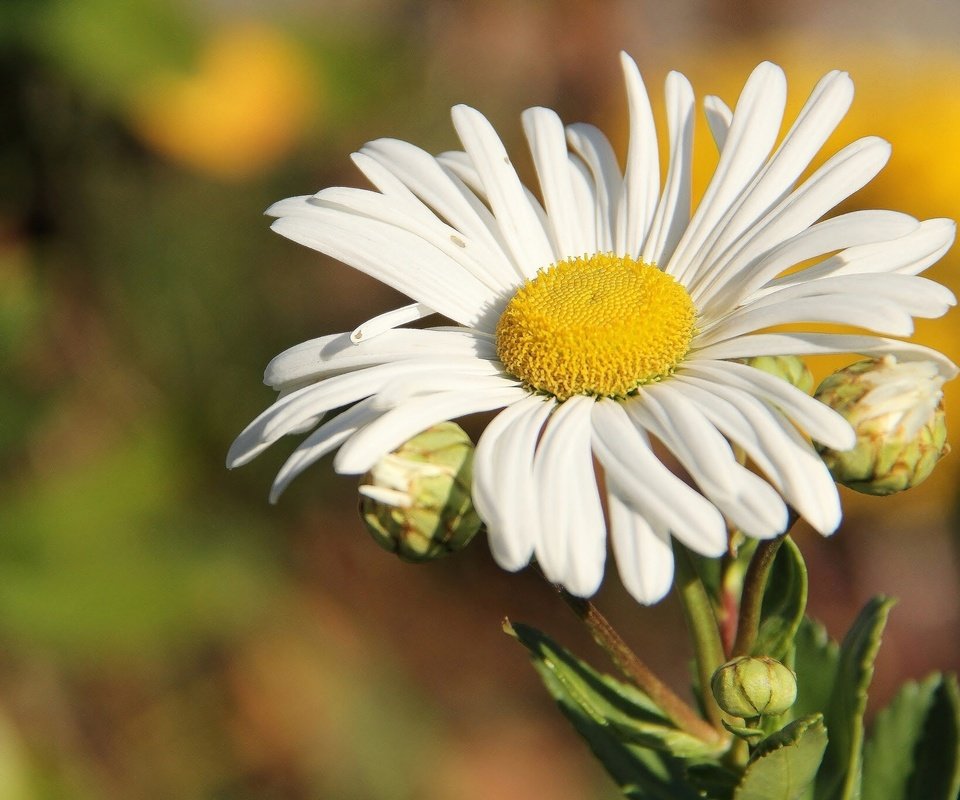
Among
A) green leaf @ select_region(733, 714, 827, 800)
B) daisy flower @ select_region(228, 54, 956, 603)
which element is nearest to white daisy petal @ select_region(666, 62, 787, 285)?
daisy flower @ select_region(228, 54, 956, 603)

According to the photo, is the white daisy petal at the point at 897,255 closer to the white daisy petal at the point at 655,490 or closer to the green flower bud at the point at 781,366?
the green flower bud at the point at 781,366

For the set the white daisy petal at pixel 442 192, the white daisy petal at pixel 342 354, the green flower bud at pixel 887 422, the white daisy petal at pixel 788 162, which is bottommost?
the green flower bud at pixel 887 422

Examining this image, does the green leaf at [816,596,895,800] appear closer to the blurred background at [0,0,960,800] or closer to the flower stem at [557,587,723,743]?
the flower stem at [557,587,723,743]

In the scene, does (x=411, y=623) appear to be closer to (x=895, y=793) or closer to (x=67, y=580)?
(x=67, y=580)

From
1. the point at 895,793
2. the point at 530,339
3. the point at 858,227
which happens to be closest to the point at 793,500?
the point at 858,227

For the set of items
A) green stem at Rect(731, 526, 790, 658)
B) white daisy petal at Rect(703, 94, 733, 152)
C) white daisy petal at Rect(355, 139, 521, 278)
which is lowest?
green stem at Rect(731, 526, 790, 658)

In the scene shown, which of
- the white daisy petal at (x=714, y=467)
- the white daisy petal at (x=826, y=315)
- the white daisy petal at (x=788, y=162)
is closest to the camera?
the white daisy petal at (x=714, y=467)

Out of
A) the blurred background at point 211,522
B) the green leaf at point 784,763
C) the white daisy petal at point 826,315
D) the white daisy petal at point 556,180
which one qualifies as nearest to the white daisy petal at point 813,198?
the white daisy petal at point 826,315
